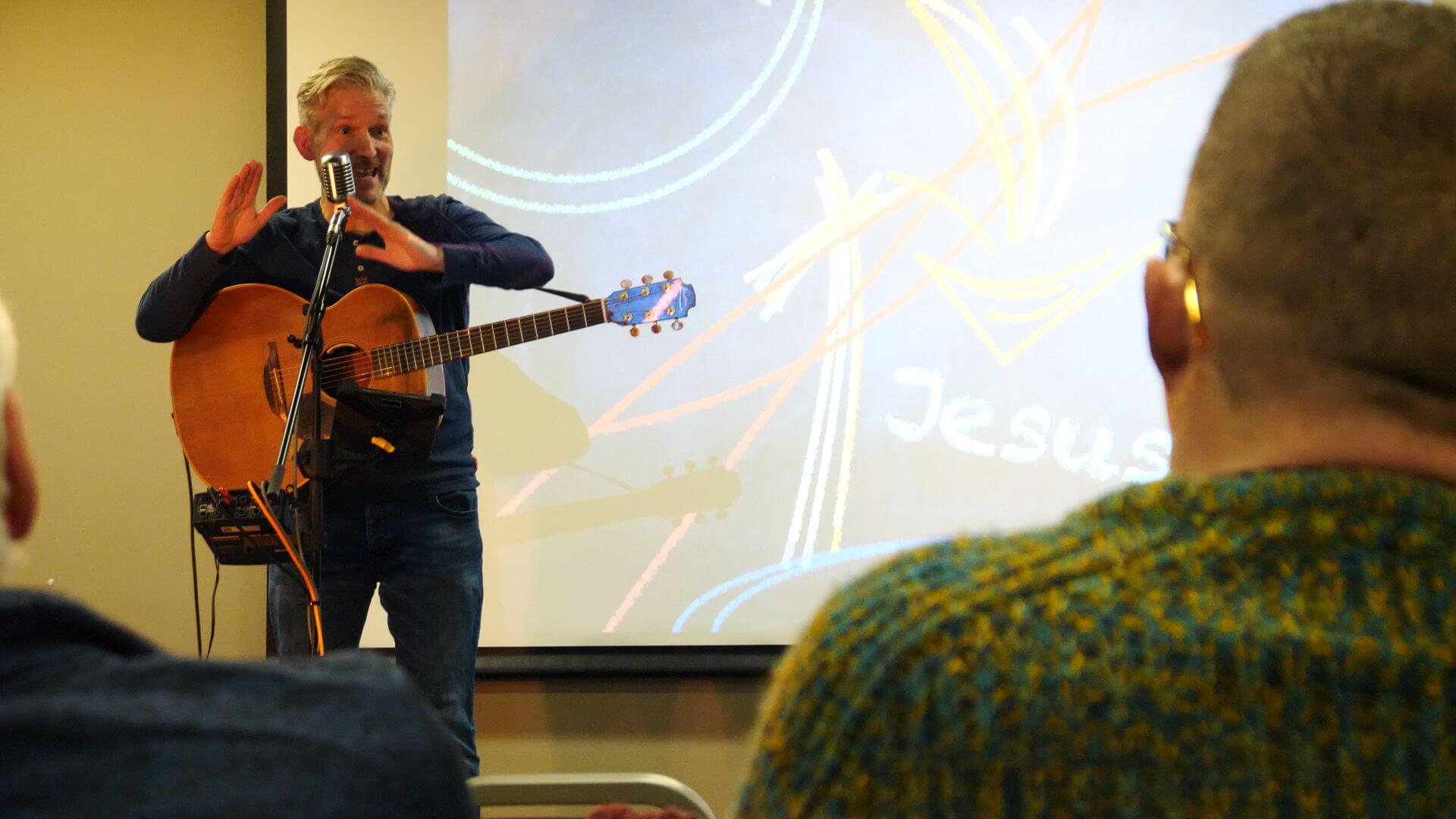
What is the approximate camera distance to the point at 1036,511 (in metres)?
2.84

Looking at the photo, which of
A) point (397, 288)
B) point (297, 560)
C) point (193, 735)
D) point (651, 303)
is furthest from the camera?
point (651, 303)

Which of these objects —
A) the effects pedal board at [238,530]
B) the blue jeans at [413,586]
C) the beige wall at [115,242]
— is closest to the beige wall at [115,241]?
the beige wall at [115,242]

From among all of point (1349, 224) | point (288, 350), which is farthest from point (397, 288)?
point (1349, 224)

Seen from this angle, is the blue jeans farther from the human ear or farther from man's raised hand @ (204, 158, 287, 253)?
the human ear

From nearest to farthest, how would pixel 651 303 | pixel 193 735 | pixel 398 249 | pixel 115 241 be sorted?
pixel 193 735 < pixel 398 249 < pixel 651 303 < pixel 115 241

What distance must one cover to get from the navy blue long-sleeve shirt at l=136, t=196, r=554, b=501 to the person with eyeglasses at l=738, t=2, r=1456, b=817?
1805mm

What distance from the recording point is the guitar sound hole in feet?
7.64

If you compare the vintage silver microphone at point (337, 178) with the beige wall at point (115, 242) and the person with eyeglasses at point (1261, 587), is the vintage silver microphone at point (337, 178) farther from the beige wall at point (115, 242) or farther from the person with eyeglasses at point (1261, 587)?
the person with eyeglasses at point (1261, 587)

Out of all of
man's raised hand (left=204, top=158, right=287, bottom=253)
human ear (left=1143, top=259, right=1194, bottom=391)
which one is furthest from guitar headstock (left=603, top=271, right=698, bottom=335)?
human ear (left=1143, top=259, right=1194, bottom=391)

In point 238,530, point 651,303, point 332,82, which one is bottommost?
point 238,530

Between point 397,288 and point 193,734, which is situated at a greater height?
point 397,288

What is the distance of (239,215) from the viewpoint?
7.49 ft

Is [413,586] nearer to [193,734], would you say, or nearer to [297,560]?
[297,560]

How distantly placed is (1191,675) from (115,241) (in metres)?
3.34
